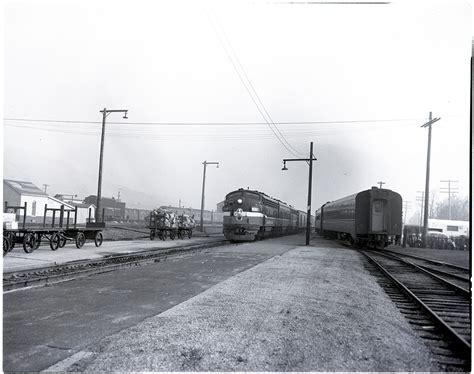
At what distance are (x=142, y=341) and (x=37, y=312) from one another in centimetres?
251

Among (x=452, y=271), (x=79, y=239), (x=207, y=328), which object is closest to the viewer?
(x=207, y=328)

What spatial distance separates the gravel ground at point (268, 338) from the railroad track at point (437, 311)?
9.9 inches

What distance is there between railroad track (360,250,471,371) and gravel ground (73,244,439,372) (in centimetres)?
25

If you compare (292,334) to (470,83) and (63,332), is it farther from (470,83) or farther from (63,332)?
(470,83)

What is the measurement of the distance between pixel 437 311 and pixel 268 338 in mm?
4441

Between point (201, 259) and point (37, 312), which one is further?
point (201, 259)

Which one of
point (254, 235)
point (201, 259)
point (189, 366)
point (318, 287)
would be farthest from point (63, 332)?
point (254, 235)

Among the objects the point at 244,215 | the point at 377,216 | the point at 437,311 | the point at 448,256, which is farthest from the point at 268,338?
the point at 448,256

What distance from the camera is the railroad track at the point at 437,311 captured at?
15.6ft

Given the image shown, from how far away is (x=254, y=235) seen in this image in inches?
944

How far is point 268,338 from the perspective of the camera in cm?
471

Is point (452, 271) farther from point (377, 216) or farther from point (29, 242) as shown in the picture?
point (29, 242)

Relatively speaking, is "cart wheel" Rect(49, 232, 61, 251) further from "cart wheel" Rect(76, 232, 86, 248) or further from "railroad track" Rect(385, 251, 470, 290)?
"railroad track" Rect(385, 251, 470, 290)

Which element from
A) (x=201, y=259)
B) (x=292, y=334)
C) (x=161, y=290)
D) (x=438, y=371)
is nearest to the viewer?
(x=438, y=371)
